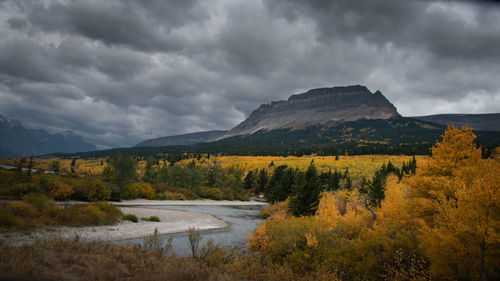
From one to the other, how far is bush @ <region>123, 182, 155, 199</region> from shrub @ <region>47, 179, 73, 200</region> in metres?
12.4

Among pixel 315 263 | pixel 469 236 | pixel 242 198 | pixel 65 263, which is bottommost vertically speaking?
pixel 242 198

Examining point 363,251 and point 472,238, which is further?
point 363,251

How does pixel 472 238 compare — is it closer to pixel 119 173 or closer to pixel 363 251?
pixel 363 251

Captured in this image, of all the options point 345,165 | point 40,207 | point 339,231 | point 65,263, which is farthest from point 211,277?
point 345,165

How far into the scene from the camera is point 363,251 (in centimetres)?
1230

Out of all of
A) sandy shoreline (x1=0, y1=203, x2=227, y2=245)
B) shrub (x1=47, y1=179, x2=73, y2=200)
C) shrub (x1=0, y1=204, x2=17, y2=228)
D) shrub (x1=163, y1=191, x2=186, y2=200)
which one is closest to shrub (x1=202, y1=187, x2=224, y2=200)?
shrub (x1=163, y1=191, x2=186, y2=200)

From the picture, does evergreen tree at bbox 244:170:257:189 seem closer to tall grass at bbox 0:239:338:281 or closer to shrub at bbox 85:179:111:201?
shrub at bbox 85:179:111:201

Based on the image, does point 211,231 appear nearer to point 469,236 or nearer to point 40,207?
point 40,207

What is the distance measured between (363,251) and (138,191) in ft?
151

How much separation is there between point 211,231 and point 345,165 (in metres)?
76.6

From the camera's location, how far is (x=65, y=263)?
877 cm

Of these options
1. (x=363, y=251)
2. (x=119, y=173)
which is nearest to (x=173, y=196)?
(x=119, y=173)

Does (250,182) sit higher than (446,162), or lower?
lower

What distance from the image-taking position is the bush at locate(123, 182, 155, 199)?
4584 centimetres
